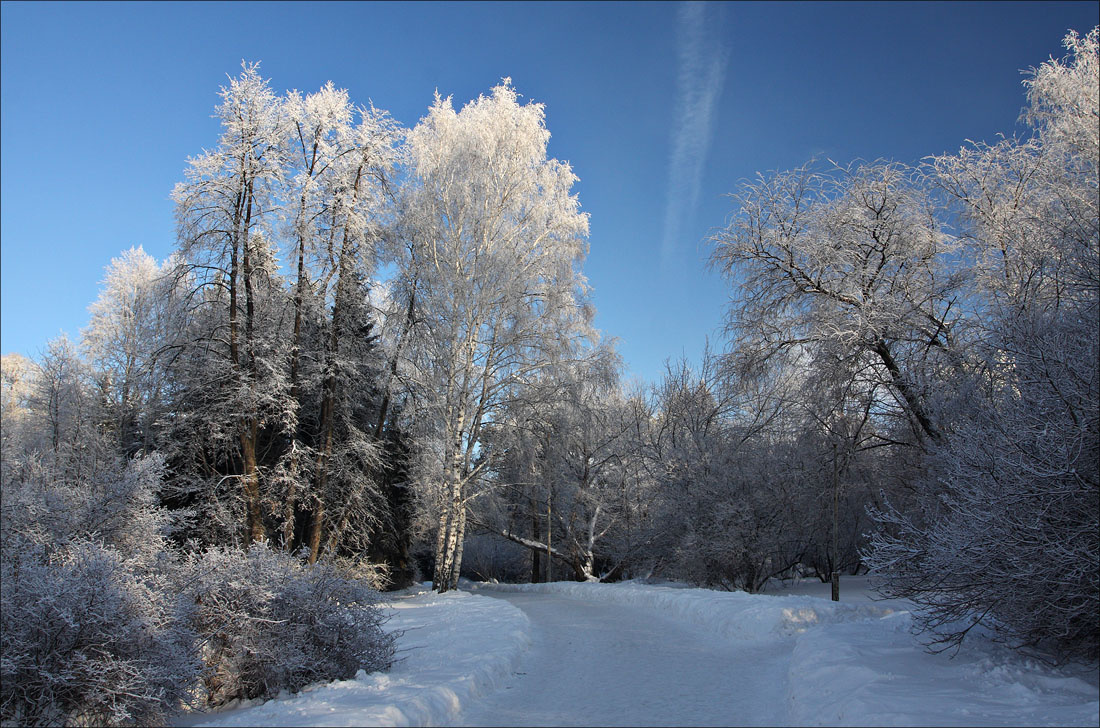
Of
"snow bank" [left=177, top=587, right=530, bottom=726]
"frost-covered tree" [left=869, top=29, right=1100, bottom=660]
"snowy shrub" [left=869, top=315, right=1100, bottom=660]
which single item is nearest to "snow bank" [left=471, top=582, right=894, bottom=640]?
"frost-covered tree" [left=869, top=29, right=1100, bottom=660]

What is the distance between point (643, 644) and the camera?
9.94 metres

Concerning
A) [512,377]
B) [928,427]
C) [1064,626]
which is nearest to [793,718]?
[1064,626]

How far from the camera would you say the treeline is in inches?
253

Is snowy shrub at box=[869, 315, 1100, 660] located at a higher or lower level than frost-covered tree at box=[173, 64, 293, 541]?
lower

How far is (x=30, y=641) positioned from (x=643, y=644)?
783cm

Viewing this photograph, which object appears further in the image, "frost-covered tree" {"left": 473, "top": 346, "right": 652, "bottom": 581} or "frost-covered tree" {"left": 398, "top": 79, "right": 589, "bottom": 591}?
"frost-covered tree" {"left": 473, "top": 346, "right": 652, "bottom": 581}

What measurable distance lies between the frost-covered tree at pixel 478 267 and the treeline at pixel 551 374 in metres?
0.09

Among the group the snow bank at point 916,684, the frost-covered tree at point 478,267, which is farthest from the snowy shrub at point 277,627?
the frost-covered tree at point 478,267

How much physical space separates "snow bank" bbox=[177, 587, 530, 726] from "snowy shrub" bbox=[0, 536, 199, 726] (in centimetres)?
69

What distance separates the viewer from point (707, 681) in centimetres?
744

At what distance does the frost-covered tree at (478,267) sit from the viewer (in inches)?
751

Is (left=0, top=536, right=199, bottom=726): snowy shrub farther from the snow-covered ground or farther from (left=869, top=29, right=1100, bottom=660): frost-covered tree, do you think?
(left=869, top=29, right=1100, bottom=660): frost-covered tree

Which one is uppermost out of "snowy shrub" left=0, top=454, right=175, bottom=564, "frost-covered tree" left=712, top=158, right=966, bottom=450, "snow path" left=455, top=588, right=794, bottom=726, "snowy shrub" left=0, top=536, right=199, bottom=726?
"frost-covered tree" left=712, top=158, right=966, bottom=450

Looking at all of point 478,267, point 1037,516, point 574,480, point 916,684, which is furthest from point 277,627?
point 574,480
